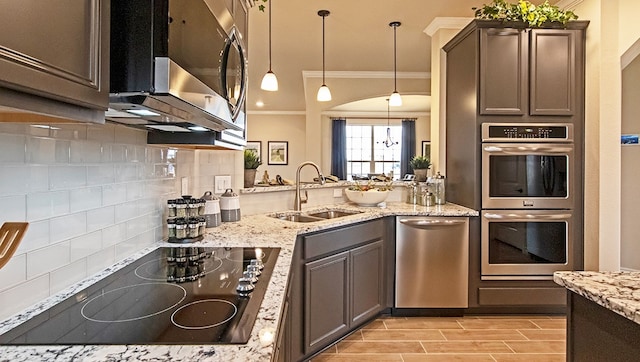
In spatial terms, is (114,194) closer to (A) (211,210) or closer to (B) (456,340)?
(A) (211,210)

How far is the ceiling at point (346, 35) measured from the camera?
354 centimetres

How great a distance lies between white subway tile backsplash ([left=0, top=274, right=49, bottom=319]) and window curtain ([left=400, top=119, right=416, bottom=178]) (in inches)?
352

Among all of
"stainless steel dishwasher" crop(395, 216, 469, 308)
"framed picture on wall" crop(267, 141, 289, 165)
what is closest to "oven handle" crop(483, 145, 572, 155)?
"stainless steel dishwasher" crop(395, 216, 469, 308)

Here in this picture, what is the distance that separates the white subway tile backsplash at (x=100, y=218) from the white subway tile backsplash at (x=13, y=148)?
336 mm

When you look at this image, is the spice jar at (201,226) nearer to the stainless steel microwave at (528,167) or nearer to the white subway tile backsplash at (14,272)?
the white subway tile backsplash at (14,272)

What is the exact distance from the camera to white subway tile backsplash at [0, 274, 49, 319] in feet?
3.02

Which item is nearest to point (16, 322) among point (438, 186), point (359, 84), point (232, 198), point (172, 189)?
point (172, 189)

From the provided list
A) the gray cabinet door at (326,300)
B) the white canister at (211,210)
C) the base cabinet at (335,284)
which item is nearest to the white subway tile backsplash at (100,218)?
the white canister at (211,210)

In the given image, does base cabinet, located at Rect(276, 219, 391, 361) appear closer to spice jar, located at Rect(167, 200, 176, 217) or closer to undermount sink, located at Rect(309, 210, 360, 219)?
undermount sink, located at Rect(309, 210, 360, 219)

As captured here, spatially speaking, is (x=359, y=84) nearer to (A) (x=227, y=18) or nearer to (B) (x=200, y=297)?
(A) (x=227, y=18)

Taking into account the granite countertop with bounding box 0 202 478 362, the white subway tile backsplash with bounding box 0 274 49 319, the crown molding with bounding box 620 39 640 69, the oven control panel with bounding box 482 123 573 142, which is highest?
the crown molding with bounding box 620 39 640 69

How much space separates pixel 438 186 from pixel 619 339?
252 cm

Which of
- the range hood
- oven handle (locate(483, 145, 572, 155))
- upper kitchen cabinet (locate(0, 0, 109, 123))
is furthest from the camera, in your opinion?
oven handle (locate(483, 145, 572, 155))

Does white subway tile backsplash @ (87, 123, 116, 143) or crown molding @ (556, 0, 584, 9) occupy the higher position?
crown molding @ (556, 0, 584, 9)
